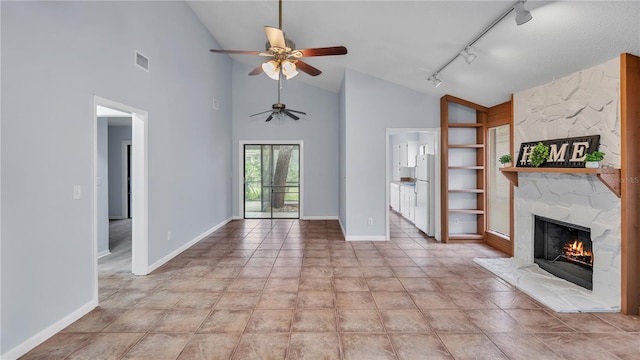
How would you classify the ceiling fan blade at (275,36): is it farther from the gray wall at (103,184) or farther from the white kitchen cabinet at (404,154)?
the white kitchen cabinet at (404,154)

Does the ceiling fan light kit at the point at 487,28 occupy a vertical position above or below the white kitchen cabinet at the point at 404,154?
above

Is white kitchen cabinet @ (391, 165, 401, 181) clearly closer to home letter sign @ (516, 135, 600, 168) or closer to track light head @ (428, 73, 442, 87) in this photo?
track light head @ (428, 73, 442, 87)

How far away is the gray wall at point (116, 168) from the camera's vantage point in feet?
26.0

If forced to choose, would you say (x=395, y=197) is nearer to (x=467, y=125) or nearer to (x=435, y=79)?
(x=467, y=125)

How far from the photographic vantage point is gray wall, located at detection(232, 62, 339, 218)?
7.63 m

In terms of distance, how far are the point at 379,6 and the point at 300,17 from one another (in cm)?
127

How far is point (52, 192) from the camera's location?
2.42 metres

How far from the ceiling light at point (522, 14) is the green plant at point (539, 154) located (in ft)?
5.59

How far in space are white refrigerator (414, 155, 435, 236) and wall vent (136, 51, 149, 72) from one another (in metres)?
4.67

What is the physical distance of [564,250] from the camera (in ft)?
12.1

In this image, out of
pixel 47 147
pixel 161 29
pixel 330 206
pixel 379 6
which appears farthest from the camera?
pixel 330 206

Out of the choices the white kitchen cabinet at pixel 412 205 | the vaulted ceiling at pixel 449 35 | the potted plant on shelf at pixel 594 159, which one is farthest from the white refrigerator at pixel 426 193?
the potted plant on shelf at pixel 594 159

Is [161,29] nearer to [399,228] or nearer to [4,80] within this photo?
[4,80]

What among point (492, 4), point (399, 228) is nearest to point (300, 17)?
point (492, 4)
